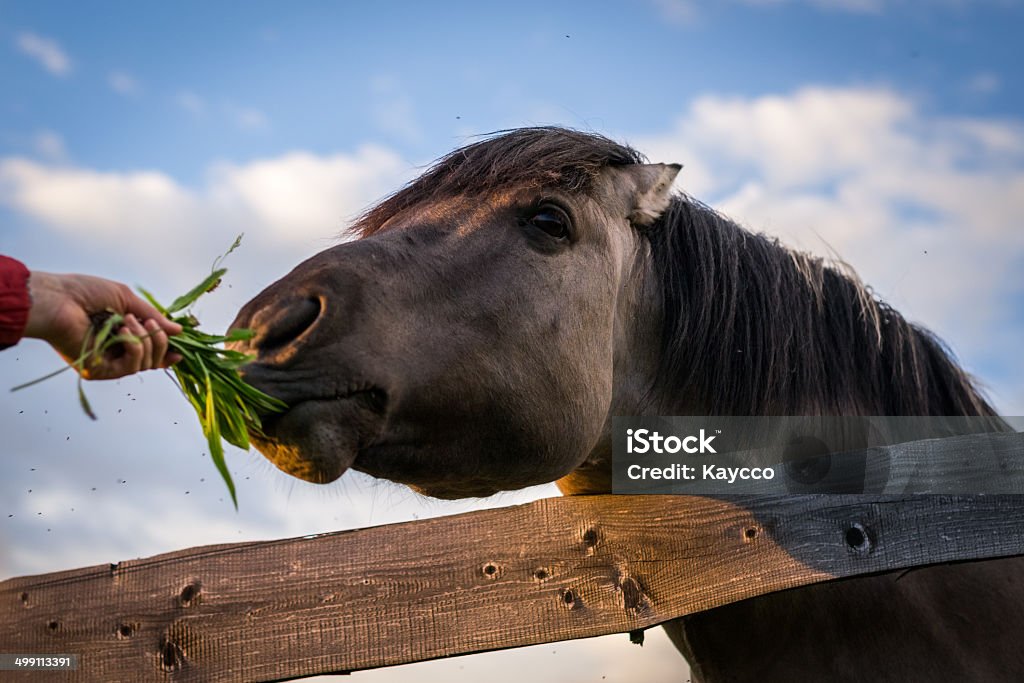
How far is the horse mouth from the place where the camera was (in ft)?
9.20

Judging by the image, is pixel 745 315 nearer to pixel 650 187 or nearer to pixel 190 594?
pixel 650 187

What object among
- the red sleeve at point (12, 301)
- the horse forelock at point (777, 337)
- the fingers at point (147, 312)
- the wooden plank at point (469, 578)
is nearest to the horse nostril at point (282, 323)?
the fingers at point (147, 312)

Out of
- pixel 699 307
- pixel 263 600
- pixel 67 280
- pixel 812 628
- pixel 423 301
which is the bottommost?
pixel 812 628

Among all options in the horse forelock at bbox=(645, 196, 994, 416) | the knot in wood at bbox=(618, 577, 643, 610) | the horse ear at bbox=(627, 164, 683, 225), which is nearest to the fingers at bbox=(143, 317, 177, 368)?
the knot in wood at bbox=(618, 577, 643, 610)

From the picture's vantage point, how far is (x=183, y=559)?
3.41 m

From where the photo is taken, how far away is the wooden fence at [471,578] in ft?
9.78

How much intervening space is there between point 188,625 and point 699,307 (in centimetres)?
226

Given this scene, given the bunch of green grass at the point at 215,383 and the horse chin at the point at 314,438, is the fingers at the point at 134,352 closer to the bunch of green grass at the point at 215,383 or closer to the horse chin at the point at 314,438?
the bunch of green grass at the point at 215,383

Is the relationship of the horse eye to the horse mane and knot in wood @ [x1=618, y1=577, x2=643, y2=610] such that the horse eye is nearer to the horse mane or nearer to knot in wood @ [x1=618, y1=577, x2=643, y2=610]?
the horse mane

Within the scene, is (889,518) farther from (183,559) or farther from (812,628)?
(183,559)

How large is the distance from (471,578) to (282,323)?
1.08m

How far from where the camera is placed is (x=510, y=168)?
3648 millimetres

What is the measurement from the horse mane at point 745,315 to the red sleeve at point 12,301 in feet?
5.75

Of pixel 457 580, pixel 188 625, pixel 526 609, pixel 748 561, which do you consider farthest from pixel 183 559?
pixel 748 561
